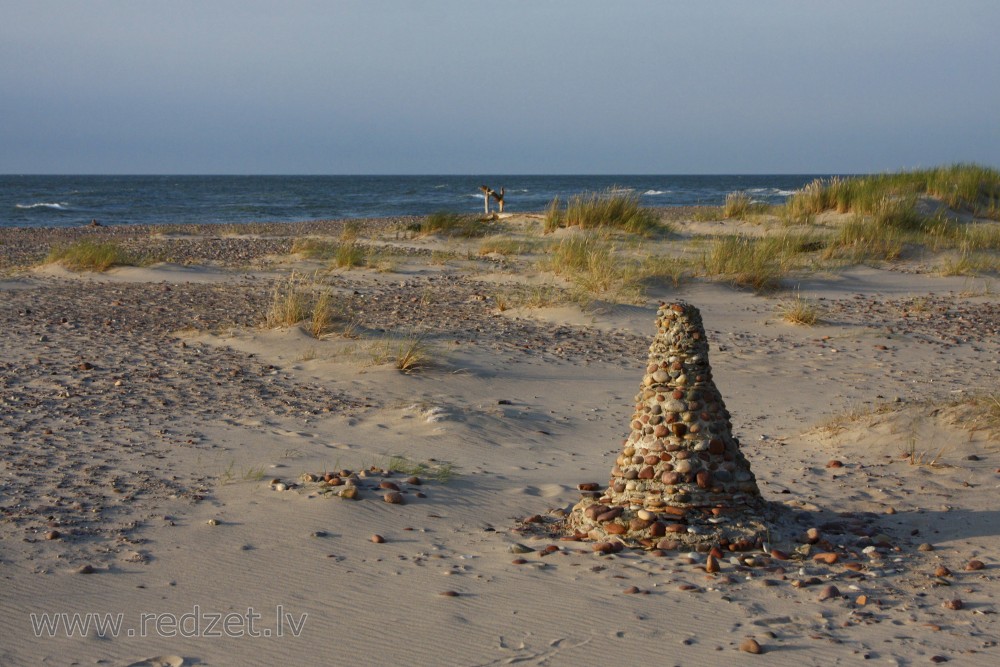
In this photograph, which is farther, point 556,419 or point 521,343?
point 521,343

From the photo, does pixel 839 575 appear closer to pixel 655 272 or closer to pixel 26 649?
pixel 26 649

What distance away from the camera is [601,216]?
58.1ft

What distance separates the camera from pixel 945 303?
11516 millimetres

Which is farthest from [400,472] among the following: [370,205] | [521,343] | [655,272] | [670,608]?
[370,205]

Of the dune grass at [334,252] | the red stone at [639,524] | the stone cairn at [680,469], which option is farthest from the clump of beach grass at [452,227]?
the red stone at [639,524]

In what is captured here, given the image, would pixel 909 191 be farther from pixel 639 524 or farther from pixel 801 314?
pixel 639 524

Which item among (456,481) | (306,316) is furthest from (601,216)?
(456,481)

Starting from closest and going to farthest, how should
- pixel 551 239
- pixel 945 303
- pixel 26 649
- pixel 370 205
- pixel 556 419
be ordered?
pixel 26 649 < pixel 556 419 < pixel 945 303 < pixel 551 239 < pixel 370 205

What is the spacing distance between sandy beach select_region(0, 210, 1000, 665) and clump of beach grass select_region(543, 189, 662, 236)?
627cm

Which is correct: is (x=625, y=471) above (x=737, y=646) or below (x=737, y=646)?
above

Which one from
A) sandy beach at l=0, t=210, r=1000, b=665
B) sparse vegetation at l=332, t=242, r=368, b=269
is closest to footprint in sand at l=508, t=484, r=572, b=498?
sandy beach at l=0, t=210, r=1000, b=665

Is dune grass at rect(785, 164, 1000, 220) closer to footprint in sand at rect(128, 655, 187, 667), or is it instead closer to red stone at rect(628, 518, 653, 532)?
red stone at rect(628, 518, 653, 532)

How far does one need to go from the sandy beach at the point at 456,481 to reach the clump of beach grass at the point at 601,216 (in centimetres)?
627

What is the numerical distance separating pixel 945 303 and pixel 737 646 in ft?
30.7
